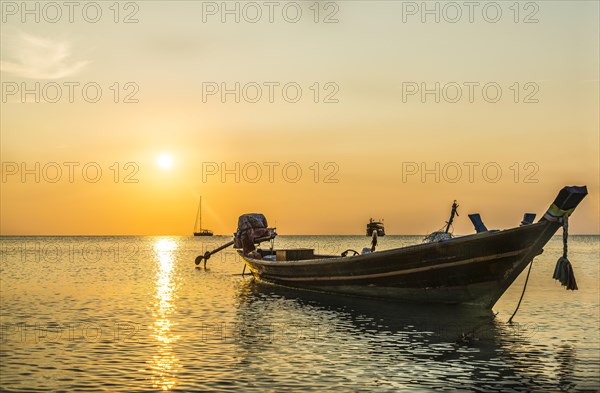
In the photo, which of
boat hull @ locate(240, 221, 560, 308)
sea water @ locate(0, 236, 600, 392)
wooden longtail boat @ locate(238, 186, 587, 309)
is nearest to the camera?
sea water @ locate(0, 236, 600, 392)

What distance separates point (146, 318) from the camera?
28.8 metres

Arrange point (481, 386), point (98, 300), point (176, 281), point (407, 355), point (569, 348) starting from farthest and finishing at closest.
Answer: point (176, 281) < point (98, 300) < point (569, 348) < point (407, 355) < point (481, 386)

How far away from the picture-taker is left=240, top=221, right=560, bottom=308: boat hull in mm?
24891

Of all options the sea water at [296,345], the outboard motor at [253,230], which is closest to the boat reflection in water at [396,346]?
the sea water at [296,345]

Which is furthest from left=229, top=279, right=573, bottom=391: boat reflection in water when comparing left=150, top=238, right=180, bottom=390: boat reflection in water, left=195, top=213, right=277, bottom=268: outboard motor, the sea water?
left=195, top=213, right=277, bottom=268: outboard motor

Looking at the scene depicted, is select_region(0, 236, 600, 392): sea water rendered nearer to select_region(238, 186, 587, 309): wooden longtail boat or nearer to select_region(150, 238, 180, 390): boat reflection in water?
select_region(150, 238, 180, 390): boat reflection in water

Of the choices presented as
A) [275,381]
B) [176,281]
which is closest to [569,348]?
[275,381]

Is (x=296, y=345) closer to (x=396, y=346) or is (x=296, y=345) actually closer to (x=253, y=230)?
(x=396, y=346)

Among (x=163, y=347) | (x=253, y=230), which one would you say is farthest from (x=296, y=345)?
(x=253, y=230)

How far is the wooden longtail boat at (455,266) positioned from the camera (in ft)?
78.6

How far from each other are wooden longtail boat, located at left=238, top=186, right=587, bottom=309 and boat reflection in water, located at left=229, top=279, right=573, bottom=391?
0.66 metres

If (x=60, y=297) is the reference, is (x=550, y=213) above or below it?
above

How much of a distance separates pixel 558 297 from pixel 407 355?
22265 millimetres

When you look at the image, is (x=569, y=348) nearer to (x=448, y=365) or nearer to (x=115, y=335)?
(x=448, y=365)
